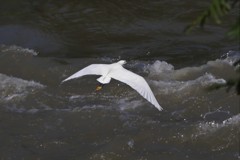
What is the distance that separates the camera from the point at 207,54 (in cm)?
892

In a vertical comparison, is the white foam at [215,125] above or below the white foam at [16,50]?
above

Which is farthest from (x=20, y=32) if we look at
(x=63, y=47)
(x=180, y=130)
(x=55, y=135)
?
(x=180, y=130)

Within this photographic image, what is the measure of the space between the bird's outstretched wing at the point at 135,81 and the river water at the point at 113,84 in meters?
0.48

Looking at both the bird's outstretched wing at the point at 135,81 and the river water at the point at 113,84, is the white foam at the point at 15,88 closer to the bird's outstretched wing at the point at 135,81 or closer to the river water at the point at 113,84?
the river water at the point at 113,84

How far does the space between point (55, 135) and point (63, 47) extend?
117 inches

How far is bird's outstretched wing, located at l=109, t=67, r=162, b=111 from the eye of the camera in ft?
21.4

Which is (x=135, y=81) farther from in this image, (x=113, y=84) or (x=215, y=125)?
(x=113, y=84)

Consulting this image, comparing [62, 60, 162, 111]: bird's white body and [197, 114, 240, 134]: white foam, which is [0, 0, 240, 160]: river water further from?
[62, 60, 162, 111]: bird's white body

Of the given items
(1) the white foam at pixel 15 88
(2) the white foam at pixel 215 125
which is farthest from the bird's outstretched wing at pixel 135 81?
(1) the white foam at pixel 15 88

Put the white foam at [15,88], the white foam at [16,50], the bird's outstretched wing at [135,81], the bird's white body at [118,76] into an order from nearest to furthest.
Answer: the bird's outstretched wing at [135,81], the bird's white body at [118,76], the white foam at [15,88], the white foam at [16,50]

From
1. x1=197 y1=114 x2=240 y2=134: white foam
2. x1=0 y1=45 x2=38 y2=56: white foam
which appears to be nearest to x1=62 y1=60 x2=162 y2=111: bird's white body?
x1=197 y1=114 x2=240 y2=134: white foam

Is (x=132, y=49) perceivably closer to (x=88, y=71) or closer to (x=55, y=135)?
(x=88, y=71)

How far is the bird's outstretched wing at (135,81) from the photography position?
6516 mm

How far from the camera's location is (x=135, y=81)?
6.88m
